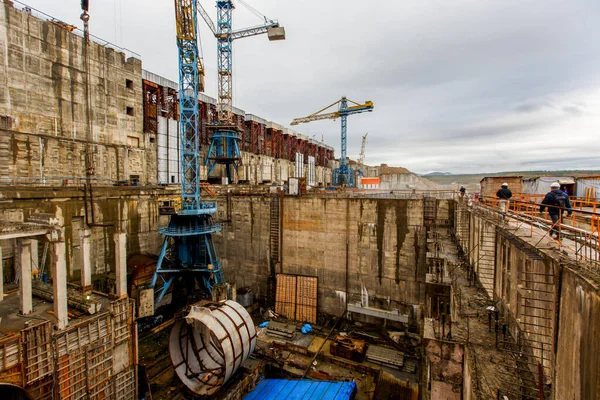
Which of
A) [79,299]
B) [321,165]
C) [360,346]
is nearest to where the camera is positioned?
[79,299]

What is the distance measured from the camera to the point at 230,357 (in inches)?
475

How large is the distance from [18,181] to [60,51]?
34.2 ft

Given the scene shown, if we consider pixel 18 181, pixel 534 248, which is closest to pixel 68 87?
pixel 18 181

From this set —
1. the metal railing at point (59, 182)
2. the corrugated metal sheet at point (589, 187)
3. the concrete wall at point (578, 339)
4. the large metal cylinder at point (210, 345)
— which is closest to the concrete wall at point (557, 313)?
the concrete wall at point (578, 339)

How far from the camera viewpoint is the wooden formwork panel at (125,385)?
10.9 m

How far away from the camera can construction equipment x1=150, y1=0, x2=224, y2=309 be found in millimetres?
20516

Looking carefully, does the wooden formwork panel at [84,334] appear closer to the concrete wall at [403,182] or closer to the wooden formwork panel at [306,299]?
the wooden formwork panel at [306,299]

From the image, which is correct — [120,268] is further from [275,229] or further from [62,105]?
[62,105]

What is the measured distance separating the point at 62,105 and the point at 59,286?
1861 centimetres

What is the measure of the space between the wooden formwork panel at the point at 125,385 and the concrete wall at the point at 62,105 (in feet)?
54.7

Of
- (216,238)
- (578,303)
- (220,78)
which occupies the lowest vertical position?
(216,238)

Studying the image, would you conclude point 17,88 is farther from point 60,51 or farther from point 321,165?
point 321,165

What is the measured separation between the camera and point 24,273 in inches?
381

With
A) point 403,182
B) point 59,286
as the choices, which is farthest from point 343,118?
point 59,286
